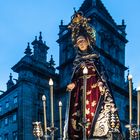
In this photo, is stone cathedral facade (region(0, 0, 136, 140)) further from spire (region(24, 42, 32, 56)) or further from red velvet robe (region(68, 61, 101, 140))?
red velvet robe (region(68, 61, 101, 140))

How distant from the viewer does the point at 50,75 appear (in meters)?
52.5

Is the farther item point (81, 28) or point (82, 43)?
point (81, 28)

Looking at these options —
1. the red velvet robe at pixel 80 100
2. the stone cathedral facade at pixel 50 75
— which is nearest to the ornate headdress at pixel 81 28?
the red velvet robe at pixel 80 100

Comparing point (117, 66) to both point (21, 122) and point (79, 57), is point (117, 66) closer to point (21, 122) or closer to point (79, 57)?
point (21, 122)

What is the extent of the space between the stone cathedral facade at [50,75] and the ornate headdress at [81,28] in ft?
118

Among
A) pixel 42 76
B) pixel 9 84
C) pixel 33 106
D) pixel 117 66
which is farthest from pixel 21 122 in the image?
pixel 117 66

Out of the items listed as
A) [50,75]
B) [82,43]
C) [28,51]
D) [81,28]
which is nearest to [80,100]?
[82,43]

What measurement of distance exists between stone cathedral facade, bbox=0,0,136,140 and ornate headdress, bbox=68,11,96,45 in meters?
35.9

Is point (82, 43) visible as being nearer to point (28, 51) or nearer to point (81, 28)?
point (81, 28)

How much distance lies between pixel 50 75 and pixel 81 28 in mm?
40520

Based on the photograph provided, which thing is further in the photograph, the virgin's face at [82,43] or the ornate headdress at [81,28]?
the ornate headdress at [81,28]

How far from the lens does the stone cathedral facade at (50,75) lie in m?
48.5

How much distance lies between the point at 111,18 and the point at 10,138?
65.6 ft

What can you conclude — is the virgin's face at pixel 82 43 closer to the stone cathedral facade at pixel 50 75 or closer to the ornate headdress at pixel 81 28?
the ornate headdress at pixel 81 28
